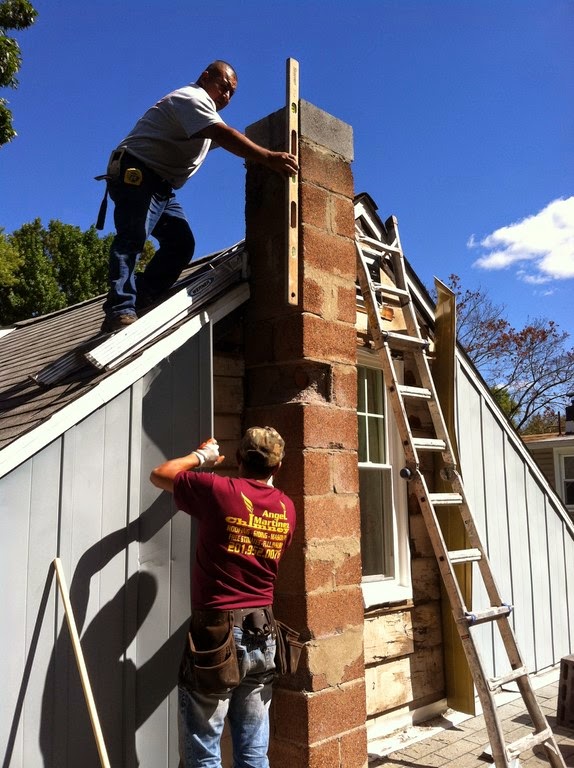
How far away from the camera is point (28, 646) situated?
2686 mm

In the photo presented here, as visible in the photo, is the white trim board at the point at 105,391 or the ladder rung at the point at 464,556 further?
the ladder rung at the point at 464,556

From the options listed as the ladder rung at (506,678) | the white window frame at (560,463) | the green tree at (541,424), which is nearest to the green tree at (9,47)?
the ladder rung at (506,678)

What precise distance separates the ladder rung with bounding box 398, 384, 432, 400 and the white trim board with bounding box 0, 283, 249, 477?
132cm

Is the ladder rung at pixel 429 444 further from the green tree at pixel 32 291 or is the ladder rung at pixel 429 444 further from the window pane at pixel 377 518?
the green tree at pixel 32 291

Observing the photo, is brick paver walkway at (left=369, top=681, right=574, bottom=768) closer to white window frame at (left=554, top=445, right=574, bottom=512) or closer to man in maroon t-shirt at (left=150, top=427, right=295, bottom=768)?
man in maroon t-shirt at (left=150, top=427, right=295, bottom=768)

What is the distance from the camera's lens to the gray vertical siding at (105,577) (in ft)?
8.78

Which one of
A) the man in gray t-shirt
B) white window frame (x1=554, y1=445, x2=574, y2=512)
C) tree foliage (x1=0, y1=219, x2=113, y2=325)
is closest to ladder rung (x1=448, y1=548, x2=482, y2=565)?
the man in gray t-shirt

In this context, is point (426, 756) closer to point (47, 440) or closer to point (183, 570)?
point (183, 570)

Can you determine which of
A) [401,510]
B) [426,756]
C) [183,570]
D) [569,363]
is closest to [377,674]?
[426,756]

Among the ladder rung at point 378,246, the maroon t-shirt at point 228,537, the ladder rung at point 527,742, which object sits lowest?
the ladder rung at point 527,742

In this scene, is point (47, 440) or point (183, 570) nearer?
point (47, 440)

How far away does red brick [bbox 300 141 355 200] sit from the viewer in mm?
3955

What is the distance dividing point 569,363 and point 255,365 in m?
27.3

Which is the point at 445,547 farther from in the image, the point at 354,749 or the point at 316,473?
the point at 354,749
